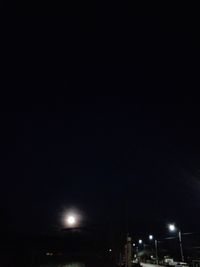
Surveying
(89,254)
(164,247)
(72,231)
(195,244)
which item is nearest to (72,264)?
(89,254)

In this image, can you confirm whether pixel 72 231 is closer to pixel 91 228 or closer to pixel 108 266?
pixel 91 228

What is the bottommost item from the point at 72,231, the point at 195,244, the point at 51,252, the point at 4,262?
the point at 4,262

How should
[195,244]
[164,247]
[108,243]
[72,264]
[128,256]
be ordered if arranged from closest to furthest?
[128,256]
[72,264]
[108,243]
[195,244]
[164,247]

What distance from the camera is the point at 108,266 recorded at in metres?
31.9

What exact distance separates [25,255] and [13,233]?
11.5 feet

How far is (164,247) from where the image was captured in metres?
114

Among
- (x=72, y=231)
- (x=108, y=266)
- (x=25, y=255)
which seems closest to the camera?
(x=25, y=255)

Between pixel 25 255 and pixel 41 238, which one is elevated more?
pixel 41 238

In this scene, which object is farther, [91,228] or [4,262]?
[91,228]

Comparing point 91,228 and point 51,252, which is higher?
point 91,228

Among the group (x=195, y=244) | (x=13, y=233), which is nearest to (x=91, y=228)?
(x=13, y=233)

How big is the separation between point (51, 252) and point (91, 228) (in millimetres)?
11724

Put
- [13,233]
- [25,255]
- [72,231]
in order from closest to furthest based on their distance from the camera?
[25,255]
[13,233]
[72,231]

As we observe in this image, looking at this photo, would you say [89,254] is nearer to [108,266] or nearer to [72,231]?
[108,266]
